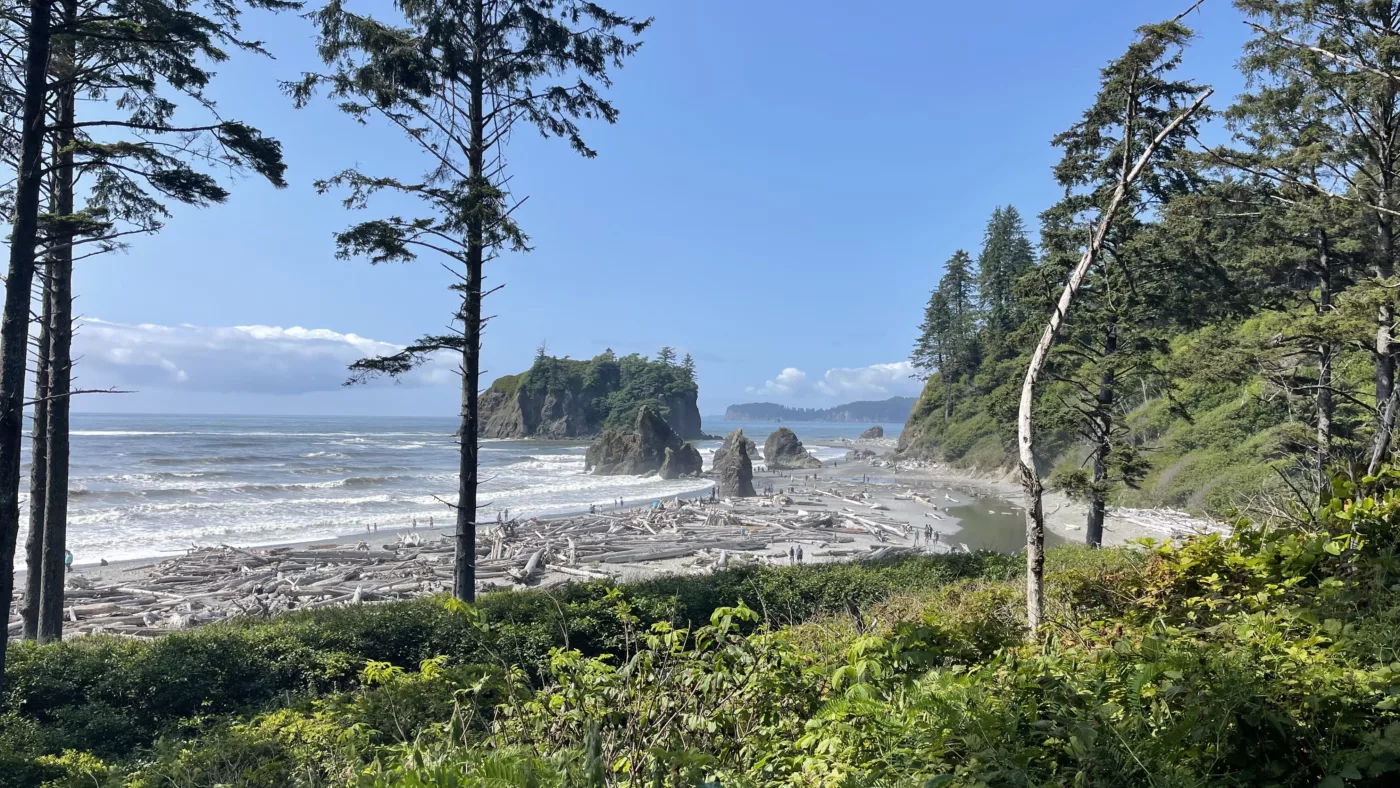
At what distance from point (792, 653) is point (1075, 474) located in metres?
12.1

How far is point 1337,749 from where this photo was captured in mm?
2193

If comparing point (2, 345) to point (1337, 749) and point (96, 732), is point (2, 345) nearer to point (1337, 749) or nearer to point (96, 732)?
point (96, 732)

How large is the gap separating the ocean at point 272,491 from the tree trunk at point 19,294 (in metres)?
5.55

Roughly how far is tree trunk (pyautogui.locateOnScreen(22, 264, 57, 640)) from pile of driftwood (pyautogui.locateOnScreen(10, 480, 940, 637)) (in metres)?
3.48

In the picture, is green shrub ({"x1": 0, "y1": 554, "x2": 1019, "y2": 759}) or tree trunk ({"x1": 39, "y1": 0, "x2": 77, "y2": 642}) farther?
tree trunk ({"x1": 39, "y1": 0, "x2": 77, "y2": 642})

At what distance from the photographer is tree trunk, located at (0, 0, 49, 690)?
238 inches

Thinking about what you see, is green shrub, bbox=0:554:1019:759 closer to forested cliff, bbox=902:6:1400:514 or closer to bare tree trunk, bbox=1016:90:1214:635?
bare tree trunk, bbox=1016:90:1214:635

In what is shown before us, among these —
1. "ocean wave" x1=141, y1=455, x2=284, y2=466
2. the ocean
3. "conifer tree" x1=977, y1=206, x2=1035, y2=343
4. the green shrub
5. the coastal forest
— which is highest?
"conifer tree" x1=977, y1=206, x2=1035, y2=343

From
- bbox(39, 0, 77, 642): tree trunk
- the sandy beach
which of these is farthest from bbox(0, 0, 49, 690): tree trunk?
the sandy beach

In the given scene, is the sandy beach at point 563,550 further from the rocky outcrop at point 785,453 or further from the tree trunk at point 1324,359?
the rocky outcrop at point 785,453

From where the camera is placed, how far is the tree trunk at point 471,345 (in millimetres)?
9961

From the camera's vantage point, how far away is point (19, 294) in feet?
20.1

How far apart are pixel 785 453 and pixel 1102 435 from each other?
4876cm

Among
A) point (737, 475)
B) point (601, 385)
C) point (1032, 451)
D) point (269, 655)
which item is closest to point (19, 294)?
point (269, 655)
